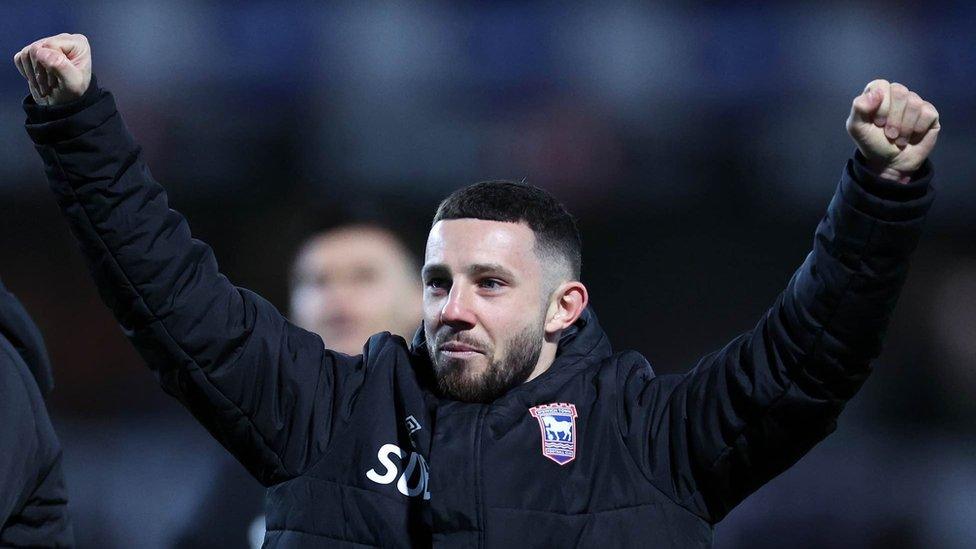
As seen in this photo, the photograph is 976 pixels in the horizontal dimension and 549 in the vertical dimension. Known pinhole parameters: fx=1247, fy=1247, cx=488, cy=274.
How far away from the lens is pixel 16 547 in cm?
198

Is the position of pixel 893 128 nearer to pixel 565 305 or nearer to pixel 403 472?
pixel 565 305

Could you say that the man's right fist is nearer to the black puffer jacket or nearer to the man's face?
the black puffer jacket

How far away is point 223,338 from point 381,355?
31 cm

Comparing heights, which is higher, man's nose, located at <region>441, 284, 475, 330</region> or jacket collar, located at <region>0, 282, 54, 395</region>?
man's nose, located at <region>441, 284, 475, 330</region>

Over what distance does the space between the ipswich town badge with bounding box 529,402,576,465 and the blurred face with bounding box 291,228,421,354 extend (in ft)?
2.99

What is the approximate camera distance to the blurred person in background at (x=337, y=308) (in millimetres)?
2723

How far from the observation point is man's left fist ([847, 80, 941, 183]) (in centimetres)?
170

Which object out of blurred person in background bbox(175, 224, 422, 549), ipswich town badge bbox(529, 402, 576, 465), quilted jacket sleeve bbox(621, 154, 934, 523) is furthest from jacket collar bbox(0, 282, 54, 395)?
quilted jacket sleeve bbox(621, 154, 934, 523)

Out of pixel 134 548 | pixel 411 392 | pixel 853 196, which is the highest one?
pixel 853 196

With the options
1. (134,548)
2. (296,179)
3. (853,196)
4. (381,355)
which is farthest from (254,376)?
(296,179)

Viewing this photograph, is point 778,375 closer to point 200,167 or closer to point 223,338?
point 223,338

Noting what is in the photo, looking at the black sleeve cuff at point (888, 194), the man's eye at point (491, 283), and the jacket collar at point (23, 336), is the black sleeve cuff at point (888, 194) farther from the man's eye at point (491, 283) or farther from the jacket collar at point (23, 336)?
the jacket collar at point (23, 336)

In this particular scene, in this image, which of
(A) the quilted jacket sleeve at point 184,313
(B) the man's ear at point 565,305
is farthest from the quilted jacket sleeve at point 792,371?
(A) the quilted jacket sleeve at point 184,313

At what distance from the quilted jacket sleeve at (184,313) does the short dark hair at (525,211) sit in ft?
1.11
